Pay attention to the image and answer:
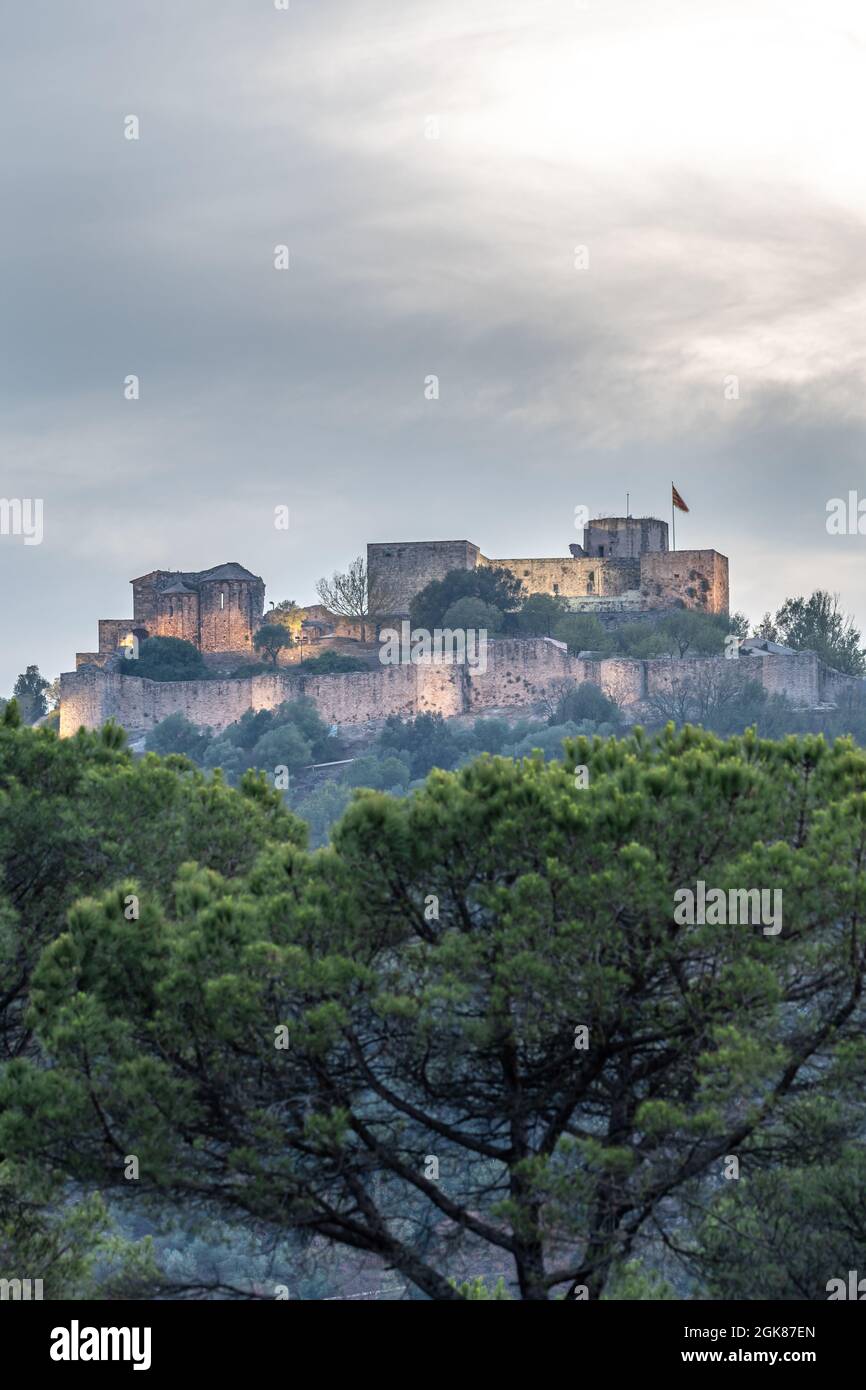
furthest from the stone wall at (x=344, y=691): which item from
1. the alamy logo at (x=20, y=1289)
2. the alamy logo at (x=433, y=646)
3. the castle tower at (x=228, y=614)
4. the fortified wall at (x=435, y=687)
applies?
the alamy logo at (x=20, y=1289)

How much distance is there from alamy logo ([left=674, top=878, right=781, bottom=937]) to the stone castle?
5596 cm

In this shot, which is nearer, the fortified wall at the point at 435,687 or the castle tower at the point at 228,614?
the fortified wall at the point at 435,687

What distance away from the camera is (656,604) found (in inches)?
2894

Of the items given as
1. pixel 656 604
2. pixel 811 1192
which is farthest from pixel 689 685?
pixel 811 1192

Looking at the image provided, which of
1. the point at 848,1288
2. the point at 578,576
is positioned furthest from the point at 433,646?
the point at 848,1288

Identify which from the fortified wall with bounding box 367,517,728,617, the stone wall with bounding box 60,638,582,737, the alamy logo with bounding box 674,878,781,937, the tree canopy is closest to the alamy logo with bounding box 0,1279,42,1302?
the tree canopy

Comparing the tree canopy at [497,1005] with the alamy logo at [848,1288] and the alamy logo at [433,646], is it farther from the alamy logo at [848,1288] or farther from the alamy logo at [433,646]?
the alamy logo at [433,646]

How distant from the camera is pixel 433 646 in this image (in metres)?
70.2

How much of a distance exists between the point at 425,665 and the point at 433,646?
1.25 m

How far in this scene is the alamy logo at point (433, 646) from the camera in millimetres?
68625
